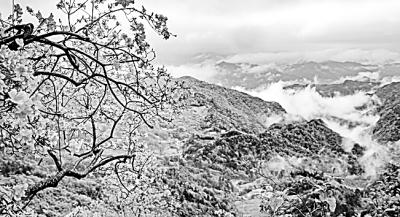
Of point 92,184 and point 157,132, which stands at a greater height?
point 157,132

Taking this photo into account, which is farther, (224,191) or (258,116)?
(258,116)

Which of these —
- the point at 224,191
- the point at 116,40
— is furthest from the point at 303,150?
the point at 116,40

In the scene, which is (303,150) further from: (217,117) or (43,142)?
(43,142)

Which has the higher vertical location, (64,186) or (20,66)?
(64,186)

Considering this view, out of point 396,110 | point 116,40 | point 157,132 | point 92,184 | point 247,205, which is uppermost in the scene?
point 396,110

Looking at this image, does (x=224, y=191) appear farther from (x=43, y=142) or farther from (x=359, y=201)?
(x=43, y=142)

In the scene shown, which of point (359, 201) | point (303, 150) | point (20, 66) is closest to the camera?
point (20, 66)

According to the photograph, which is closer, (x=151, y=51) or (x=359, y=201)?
(x=151, y=51)

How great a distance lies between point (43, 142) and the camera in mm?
3000

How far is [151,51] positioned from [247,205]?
86.2 ft

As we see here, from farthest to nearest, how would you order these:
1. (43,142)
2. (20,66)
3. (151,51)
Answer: (151,51)
(43,142)
(20,66)

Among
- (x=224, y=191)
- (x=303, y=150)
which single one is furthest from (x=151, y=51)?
(x=303, y=150)

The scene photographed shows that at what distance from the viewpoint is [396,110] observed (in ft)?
421

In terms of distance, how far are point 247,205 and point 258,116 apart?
7246 centimetres
